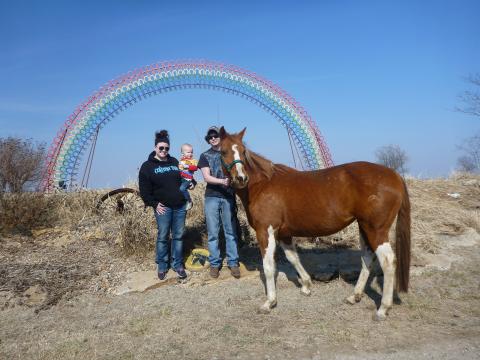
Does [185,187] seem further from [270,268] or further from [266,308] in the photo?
[266,308]

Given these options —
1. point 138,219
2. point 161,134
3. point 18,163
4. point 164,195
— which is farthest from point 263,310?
point 18,163

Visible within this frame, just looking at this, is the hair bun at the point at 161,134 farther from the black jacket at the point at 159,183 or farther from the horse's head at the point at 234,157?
the horse's head at the point at 234,157

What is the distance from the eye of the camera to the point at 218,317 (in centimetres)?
446

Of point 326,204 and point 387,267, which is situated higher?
point 326,204

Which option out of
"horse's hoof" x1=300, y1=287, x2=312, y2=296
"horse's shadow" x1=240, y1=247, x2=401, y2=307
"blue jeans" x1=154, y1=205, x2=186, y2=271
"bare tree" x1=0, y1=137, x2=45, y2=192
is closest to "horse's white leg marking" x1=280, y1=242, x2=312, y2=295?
"horse's hoof" x1=300, y1=287, x2=312, y2=296

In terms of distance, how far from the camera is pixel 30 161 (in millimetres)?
15500

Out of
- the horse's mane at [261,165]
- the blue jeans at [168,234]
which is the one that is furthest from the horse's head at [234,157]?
the blue jeans at [168,234]

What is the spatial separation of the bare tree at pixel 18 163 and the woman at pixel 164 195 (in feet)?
37.0

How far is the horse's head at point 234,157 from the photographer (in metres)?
4.48

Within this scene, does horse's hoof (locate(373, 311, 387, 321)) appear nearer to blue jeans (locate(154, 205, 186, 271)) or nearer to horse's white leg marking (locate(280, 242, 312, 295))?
horse's white leg marking (locate(280, 242, 312, 295))

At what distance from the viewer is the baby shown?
5.84 meters

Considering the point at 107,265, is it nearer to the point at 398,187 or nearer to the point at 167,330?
the point at 167,330

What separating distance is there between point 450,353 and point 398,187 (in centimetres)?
177

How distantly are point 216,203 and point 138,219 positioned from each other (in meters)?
1.92
